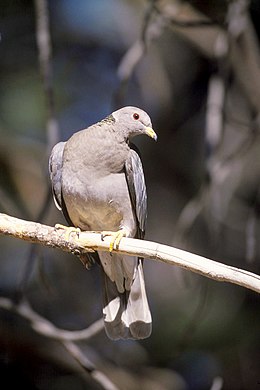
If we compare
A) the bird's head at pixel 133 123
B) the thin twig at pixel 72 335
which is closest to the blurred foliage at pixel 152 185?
the thin twig at pixel 72 335

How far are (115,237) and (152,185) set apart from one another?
294cm

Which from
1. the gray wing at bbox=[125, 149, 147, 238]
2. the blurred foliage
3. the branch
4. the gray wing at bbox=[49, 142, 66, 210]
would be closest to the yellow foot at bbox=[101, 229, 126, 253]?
the branch

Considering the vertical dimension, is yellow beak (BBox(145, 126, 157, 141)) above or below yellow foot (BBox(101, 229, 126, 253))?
above

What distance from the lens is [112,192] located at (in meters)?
4.00

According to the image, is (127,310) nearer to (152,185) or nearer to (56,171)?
(56,171)

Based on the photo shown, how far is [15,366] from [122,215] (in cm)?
202

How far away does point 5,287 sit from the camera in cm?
608

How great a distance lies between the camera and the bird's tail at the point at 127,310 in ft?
13.7

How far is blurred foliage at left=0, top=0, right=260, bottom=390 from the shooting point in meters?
6.08

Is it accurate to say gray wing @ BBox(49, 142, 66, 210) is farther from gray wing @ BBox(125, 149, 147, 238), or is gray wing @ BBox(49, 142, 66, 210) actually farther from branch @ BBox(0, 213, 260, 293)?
branch @ BBox(0, 213, 260, 293)

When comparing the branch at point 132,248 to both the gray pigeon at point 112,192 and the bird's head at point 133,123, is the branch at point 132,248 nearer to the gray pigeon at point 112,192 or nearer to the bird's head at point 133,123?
the gray pigeon at point 112,192

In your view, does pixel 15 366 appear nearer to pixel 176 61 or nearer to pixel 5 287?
pixel 5 287

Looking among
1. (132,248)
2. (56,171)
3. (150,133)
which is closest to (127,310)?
(56,171)

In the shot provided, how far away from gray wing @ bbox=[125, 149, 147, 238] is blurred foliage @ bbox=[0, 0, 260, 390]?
177 cm
